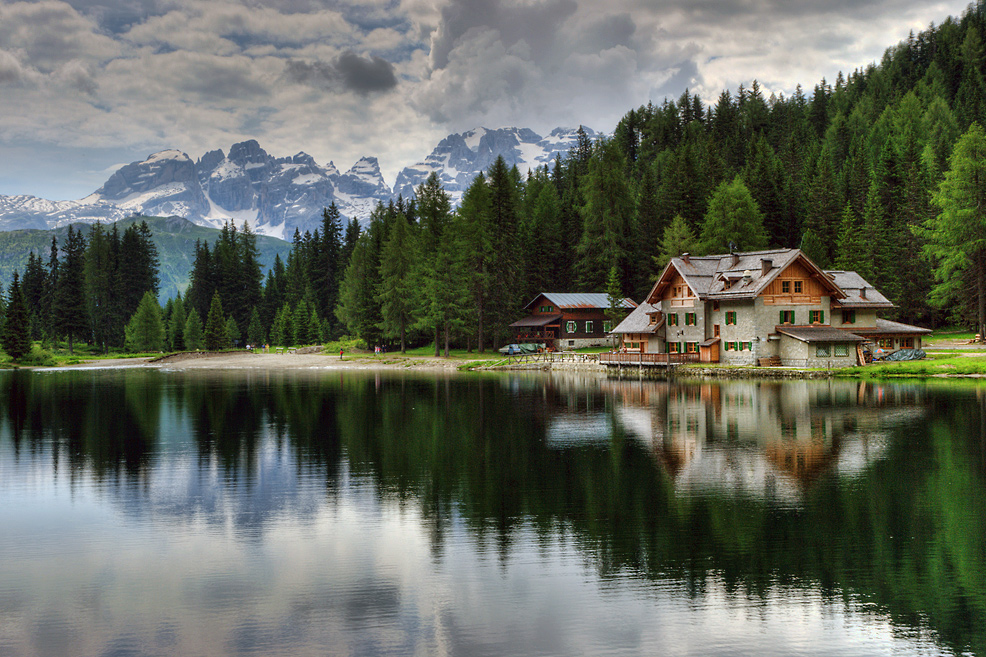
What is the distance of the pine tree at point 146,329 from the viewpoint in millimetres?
125125

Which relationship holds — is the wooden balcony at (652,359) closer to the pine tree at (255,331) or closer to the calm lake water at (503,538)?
the calm lake water at (503,538)

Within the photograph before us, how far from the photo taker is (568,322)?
95.9m

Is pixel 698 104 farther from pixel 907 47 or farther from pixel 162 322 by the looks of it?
pixel 162 322

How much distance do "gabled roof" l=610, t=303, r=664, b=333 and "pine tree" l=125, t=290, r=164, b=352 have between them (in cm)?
8786

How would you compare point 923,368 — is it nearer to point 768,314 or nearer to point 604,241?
point 768,314

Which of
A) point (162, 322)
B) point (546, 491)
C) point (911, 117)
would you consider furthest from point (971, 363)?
point (162, 322)

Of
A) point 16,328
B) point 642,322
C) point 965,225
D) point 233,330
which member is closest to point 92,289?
point 233,330

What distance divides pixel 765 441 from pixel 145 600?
23.1m

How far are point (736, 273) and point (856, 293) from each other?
12.4m

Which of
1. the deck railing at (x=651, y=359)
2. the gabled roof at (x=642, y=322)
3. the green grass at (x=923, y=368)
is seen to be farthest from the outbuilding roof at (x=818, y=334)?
the gabled roof at (x=642, y=322)

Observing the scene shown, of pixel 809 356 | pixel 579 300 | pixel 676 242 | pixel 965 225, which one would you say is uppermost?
pixel 676 242

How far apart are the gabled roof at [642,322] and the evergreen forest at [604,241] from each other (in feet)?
37.2

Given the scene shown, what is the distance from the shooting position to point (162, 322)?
431 ft

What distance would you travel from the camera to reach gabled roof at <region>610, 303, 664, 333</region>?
75.4m
